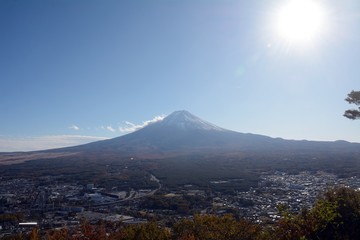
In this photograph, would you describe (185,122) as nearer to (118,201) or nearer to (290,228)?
(118,201)

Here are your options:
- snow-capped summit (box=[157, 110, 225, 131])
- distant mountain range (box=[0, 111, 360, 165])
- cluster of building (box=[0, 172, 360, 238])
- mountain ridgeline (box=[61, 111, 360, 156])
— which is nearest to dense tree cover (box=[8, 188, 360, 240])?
cluster of building (box=[0, 172, 360, 238])

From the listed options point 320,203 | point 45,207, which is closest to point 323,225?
point 320,203

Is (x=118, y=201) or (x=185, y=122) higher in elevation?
(x=185, y=122)

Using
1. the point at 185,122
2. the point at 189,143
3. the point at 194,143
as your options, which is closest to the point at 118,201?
the point at 194,143

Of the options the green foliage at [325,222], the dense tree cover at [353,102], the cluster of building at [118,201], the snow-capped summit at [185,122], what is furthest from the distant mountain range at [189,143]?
the green foliage at [325,222]

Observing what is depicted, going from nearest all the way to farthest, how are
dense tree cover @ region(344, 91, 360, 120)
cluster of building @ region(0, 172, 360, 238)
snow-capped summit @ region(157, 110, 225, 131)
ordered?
dense tree cover @ region(344, 91, 360, 120)
cluster of building @ region(0, 172, 360, 238)
snow-capped summit @ region(157, 110, 225, 131)

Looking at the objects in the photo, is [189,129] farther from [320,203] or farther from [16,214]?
[320,203]

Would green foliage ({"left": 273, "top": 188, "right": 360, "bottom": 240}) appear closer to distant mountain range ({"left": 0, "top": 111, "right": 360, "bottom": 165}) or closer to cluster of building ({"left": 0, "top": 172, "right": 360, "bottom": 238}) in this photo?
cluster of building ({"left": 0, "top": 172, "right": 360, "bottom": 238})
